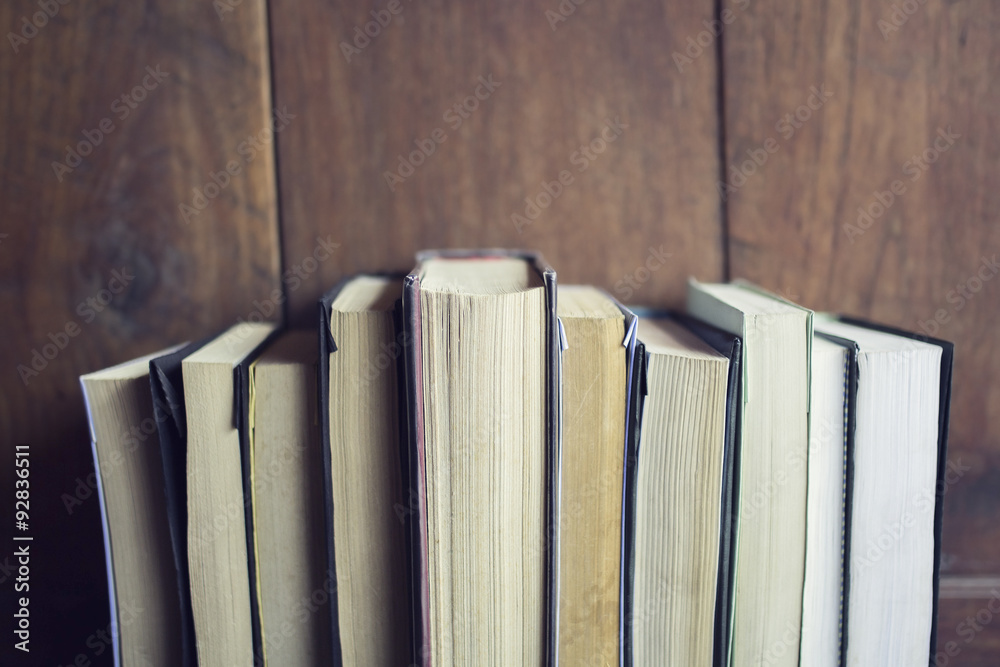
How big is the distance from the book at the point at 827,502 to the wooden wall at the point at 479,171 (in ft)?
0.83

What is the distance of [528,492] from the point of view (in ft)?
1.79

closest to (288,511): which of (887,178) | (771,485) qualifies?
(771,485)

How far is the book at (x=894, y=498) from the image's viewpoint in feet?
1.98

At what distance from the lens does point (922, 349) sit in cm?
61

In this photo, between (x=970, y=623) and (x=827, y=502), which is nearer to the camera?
(x=827, y=502)

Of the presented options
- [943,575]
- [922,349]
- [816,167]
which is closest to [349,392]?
[922,349]

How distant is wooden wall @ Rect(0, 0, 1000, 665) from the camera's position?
797mm

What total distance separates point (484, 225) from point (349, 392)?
337mm

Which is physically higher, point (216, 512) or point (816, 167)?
point (816, 167)

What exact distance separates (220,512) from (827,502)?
1.83ft

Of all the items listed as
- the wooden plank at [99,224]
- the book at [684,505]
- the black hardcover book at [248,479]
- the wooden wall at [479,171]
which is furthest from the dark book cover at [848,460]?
the wooden plank at [99,224]

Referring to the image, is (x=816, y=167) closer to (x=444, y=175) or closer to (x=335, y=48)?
(x=444, y=175)

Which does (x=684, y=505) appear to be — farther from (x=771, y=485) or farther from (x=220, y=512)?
(x=220, y=512)

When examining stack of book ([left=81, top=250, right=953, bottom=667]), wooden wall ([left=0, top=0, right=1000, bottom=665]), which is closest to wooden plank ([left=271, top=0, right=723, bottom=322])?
wooden wall ([left=0, top=0, right=1000, bottom=665])
